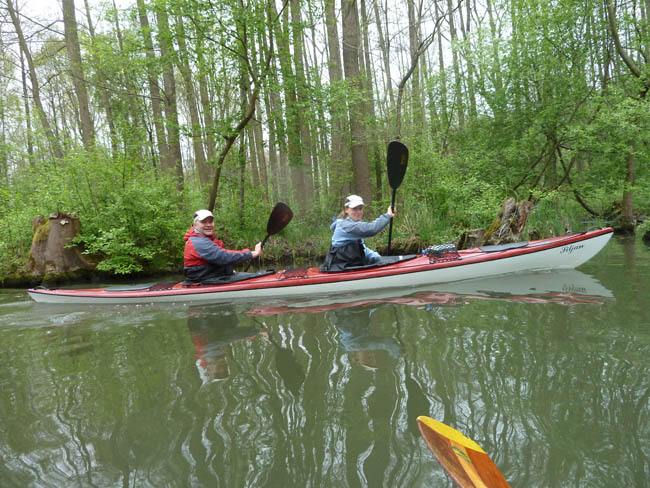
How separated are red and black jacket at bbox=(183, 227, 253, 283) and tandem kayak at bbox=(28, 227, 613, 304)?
197 mm

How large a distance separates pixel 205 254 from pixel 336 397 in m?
3.64

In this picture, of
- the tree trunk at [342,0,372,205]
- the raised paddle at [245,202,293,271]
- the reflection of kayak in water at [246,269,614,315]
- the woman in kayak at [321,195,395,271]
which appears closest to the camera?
the reflection of kayak in water at [246,269,614,315]

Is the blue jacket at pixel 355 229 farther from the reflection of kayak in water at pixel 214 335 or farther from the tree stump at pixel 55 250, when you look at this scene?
the tree stump at pixel 55 250

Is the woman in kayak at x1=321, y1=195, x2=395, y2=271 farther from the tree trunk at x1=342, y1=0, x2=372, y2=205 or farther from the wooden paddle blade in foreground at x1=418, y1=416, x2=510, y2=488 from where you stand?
the wooden paddle blade in foreground at x1=418, y1=416, x2=510, y2=488

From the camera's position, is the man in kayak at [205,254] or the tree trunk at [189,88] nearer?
the man in kayak at [205,254]

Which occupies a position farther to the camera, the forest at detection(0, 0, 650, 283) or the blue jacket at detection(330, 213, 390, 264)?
the forest at detection(0, 0, 650, 283)

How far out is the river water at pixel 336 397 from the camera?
63.7 inches

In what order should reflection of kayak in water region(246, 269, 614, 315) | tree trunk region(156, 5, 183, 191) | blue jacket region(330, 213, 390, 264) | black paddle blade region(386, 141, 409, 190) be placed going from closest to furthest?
1. reflection of kayak in water region(246, 269, 614, 315)
2. blue jacket region(330, 213, 390, 264)
3. black paddle blade region(386, 141, 409, 190)
4. tree trunk region(156, 5, 183, 191)

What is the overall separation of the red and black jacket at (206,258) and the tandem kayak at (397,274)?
20 cm

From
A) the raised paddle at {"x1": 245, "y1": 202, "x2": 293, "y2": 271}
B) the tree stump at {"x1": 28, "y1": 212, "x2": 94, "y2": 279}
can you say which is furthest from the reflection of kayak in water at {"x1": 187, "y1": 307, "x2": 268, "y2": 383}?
the tree stump at {"x1": 28, "y1": 212, "x2": 94, "y2": 279}

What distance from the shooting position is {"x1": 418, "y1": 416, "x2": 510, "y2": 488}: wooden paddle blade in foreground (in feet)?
3.87

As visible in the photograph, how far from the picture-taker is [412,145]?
977 cm

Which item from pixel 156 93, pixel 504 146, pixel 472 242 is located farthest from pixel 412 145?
pixel 156 93

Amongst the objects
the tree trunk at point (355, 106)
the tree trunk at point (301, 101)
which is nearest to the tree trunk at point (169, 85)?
the tree trunk at point (301, 101)
